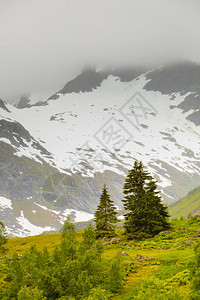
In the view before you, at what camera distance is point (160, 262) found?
2605cm

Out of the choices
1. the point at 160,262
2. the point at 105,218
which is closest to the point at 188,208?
the point at 105,218

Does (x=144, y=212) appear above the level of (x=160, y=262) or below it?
below

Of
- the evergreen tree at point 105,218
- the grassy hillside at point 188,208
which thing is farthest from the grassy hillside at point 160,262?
the grassy hillside at point 188,208

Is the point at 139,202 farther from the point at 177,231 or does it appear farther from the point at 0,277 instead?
the point at 0,277

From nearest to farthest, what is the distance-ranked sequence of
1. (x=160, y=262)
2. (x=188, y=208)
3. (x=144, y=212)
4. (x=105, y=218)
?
(x=160, y=262) → (x=144, y=212) → (x=105, y=218) → (x=188, y=208)

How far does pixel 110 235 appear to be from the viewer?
44844mm

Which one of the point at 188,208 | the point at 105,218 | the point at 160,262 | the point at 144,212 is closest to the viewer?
the point at 160,262

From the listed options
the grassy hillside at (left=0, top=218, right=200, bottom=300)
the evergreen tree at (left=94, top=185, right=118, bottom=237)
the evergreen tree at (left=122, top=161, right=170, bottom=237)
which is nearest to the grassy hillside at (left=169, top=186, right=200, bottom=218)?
the evergreen tree at (left=94, top=185, right=118, bottom=237)

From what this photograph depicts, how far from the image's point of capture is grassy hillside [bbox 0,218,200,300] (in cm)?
1789

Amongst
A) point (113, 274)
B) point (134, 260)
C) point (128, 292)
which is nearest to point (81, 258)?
point (113, 274)

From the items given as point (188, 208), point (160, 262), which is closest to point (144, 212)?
point (160, 262)

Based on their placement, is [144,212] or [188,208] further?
[188,208]

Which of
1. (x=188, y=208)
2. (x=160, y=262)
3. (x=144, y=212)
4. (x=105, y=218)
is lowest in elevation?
(x=188, y=208)

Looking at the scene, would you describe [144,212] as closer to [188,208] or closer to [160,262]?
[160,262]
